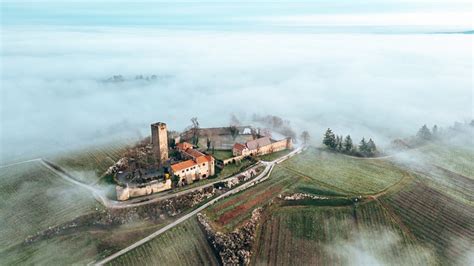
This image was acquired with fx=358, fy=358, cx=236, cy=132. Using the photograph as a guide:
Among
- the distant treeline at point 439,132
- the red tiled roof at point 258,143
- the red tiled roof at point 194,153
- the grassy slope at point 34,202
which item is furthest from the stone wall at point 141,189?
the distant treeline at point 439,132

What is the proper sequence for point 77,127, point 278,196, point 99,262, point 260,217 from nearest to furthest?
point 99,262
point 260,217
point 278,196
point 77,127

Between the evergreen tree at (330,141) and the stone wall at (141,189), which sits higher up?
the evergreen tree at (330,141)

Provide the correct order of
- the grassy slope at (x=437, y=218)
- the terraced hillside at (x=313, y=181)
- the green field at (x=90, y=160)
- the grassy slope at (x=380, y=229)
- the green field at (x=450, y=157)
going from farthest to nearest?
the green field at (x=450, y=157)
the green field at (x=90, y=160)
the terraced hillside at (x=313, y=181)
the grassy slope at (x=437, y=218)
the grassy slope at (x=380, y=229)

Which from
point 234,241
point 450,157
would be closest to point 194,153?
point 234,241

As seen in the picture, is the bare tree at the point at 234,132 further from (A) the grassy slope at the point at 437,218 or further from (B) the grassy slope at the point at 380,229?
(A) the grassy slope at the point at 437,218

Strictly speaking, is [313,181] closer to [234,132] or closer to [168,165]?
[234,132]

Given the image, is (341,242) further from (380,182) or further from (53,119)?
(53,119)

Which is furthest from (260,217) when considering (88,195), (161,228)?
(88,195)
